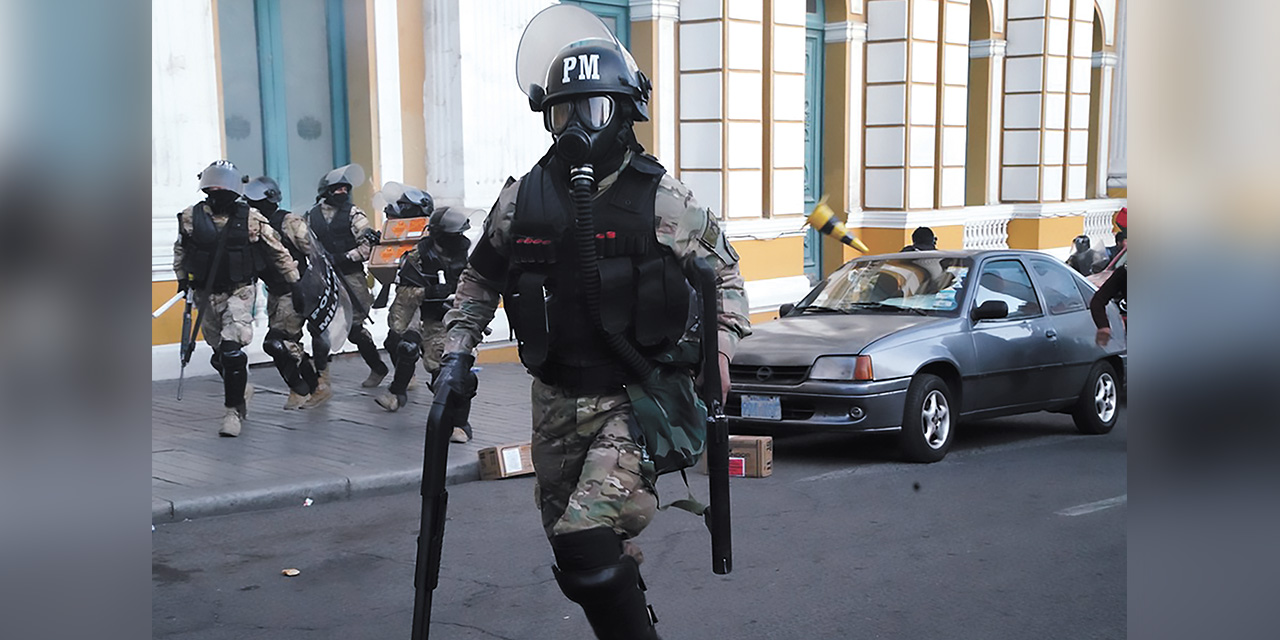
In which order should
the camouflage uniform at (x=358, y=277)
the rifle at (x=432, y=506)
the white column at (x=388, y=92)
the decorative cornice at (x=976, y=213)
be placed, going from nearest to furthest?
the rifle at (x=432, y=506) < the camouflage uniform at (x=358, y=277) < the white column at (x=388, y=92) < the decorative cornice at (x=976, y=213)

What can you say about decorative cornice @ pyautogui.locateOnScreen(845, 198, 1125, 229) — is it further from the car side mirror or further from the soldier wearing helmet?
the soldier wearing helmet

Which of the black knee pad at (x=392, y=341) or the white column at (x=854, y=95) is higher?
the white column at (x=854, y=95)

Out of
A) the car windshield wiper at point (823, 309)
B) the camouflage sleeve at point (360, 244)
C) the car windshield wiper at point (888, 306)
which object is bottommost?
the car windshield wiper at point (823, 309)

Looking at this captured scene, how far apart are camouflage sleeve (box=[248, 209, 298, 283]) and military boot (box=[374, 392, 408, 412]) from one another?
1.23 m

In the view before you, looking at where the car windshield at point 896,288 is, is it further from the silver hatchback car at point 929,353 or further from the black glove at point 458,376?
the black glove at point 458,376

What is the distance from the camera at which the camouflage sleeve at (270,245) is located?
9.26 metres

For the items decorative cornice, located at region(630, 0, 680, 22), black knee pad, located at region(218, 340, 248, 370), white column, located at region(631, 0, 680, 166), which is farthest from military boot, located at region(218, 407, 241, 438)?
decorative cornice, located at region(630, 0, 680, 22)

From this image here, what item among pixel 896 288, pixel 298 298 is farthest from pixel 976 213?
pixel 298 298

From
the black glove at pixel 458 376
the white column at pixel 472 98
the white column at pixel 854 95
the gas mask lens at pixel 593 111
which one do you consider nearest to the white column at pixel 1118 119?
the white column at pixel 854 95

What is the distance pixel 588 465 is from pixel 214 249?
20.2 feet

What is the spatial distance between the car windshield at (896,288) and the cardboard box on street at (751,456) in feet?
5.88
